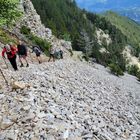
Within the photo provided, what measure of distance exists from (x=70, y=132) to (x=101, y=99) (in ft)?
Result: 37.8

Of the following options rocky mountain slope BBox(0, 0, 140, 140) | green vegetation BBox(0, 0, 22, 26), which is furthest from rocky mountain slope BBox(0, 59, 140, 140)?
green vegetation BBox(0, 0, 22, 26)

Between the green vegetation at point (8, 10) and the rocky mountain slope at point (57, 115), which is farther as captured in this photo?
the green vegetation at point (8, 10)

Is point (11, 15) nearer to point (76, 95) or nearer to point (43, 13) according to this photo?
point (76, 95)

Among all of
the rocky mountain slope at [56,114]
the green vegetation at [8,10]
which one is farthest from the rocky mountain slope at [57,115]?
the green vegetation at [8,10]

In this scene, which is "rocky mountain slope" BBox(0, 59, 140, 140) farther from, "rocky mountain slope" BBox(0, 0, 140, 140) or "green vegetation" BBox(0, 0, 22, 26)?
"green vegetation" BBox(0, 0, 22, 26)

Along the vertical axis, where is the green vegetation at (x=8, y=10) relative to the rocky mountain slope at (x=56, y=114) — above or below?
above

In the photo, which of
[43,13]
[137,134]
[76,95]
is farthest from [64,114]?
[43,13]

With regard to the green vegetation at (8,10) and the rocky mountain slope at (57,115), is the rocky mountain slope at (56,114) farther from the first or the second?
the green vegetation at (8,10)

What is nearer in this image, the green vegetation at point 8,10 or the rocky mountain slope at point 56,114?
the rocky mountain slope at point 56,114

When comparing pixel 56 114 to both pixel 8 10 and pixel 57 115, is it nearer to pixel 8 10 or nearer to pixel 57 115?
pixel 57 115

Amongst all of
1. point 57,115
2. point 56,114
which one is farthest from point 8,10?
point 57,115

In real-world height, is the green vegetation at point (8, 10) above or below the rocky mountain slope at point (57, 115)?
above

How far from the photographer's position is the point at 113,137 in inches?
727

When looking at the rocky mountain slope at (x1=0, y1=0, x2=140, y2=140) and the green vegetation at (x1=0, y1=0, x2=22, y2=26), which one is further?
the green vegetation at (x1=0, y1=0, x2=22, y2=26)
